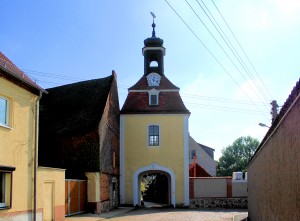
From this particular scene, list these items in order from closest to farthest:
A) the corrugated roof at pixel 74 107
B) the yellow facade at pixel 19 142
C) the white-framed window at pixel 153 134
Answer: the yellow facade at pixel 19 142 < the corrugated roof at pixel 74 107 < the white-framed window at pixel 153 134

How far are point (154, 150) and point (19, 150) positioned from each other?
21.4 metres

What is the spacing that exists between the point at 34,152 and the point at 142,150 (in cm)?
2001

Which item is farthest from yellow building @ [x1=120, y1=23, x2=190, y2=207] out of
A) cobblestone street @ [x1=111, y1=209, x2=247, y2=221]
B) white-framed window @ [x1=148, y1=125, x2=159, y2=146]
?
cobblestone street @ [x1=111, y1=209, x2=247, y2=221]

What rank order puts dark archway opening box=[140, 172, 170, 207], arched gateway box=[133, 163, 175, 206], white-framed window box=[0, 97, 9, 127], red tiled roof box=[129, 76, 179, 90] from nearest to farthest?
1. white-framed window box=[0, 97, 9, 127]
2. arched gateway box=[133, 163, 175, 206]
3. red tiled roof box=[129, 76, 179, 90]
4. dark archway opening box=[140, 172, 170, 207]

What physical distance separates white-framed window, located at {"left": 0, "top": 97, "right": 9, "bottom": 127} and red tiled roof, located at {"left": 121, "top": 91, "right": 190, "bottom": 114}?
21.9 meters

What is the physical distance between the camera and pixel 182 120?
36.8 meters

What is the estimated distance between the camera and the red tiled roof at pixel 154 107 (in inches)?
1457

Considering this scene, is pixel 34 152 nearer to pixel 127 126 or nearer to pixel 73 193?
pixel 73 193

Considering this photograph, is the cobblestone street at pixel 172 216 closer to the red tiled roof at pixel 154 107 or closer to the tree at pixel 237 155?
the red tiled roof at pixel 154 107

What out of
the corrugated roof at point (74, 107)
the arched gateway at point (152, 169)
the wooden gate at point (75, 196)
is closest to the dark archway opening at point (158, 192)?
the arched gateway at point (152, 169)

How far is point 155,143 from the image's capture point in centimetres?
3684

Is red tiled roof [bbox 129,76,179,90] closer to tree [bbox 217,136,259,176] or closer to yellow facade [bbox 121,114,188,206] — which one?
yellow facade [bbox 121,114,188,206]

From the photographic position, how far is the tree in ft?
306

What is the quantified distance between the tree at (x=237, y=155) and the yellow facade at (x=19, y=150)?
77.1 metres
